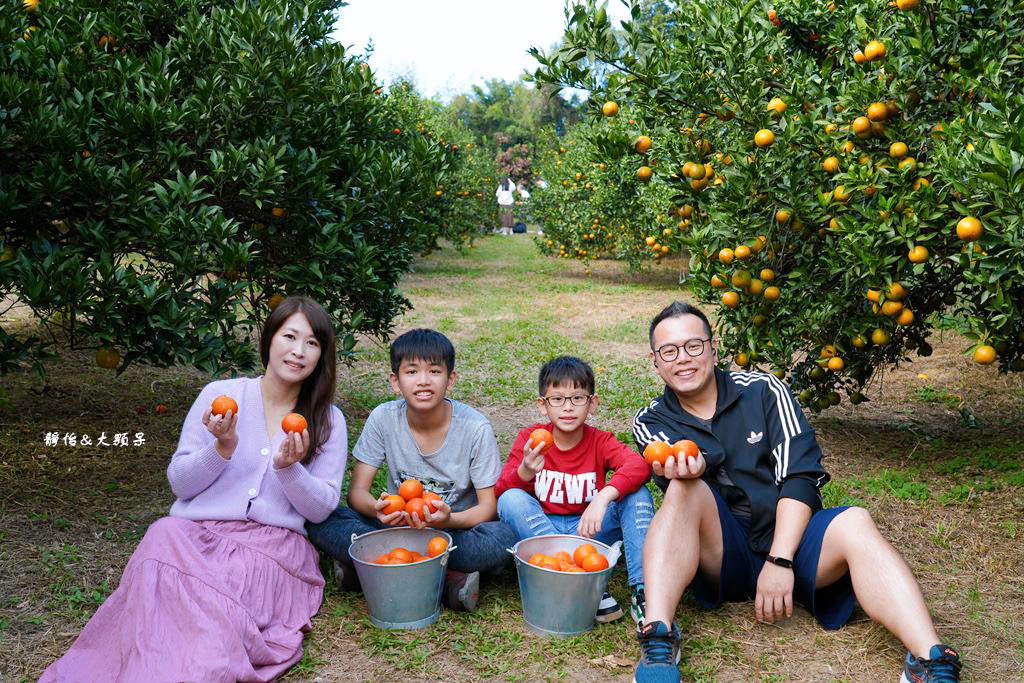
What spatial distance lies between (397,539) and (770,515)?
1.43m

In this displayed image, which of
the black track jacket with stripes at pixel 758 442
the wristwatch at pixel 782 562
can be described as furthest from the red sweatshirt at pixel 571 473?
the wristwatch at pixel 782 562

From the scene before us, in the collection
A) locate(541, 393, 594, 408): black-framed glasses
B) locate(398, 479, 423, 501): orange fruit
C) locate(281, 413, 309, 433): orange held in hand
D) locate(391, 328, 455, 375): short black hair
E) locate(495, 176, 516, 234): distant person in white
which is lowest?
locate(398, 479, 423, 501): orange fruit

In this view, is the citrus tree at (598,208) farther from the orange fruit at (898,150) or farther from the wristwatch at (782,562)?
the wristwatch at (782,562)

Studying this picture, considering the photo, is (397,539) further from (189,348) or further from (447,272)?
(447,272)

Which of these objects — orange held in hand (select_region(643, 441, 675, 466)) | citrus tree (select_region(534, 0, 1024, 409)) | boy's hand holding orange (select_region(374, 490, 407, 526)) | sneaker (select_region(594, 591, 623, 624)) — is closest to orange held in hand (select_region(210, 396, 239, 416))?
boy's hand holding orange (select_region(374, 490, 407, 526))

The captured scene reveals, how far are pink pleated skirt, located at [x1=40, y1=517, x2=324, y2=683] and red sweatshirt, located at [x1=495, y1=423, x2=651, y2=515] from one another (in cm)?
100

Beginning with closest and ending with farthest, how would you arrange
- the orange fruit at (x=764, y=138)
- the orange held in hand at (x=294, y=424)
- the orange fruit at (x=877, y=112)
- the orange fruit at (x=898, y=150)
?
1. the orange held in hand at (x=294, y=424)
2. the orange fruit at (x=898, y=150)
3. the orange fruit at (x=877, y=112)
4. the orange fruit at (x=764, y=138)

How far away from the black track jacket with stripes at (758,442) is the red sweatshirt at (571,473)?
34 cm

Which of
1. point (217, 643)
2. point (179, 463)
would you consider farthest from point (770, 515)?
point (179, 463)

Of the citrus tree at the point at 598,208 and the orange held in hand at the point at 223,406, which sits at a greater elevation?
the citrus tree at the point at 598,208

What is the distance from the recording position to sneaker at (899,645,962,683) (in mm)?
2480

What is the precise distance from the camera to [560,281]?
1645cm

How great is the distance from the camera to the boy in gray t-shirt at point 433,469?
10.7 ft

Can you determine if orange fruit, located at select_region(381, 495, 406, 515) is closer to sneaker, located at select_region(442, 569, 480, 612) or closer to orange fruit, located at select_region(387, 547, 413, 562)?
orange fruit, located at select_region(387, 547, 413, 562)
